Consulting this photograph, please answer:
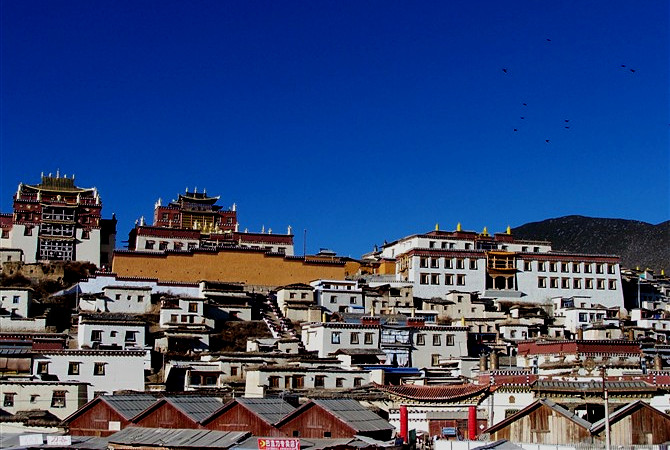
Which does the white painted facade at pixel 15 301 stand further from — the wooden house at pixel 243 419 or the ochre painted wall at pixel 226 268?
the wooden house at pixel 243 419

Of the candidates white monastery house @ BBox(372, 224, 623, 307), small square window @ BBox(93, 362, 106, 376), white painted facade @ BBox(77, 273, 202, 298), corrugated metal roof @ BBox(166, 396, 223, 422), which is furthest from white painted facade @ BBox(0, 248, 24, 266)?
corrugated metal roof @ BBox(166, 396, 223, 422)

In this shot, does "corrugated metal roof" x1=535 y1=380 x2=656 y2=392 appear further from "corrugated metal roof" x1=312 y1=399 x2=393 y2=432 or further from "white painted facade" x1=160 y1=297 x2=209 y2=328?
"white painted facade" x1=160 y1=297 x2=209 y2=328

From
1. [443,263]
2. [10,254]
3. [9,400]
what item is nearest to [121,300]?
[10,254]

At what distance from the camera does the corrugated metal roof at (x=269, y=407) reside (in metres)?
34.9

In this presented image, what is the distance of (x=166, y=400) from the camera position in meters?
35.4

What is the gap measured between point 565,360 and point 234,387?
1699 centimetres

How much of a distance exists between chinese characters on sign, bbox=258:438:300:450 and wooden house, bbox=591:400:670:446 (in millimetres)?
9656

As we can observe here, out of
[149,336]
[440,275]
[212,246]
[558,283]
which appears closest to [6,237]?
[212,246]

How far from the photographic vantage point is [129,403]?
3722 centimetres

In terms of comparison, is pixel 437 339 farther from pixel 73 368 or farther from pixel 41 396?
pixel 41 396

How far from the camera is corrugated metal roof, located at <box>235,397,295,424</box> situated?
3492 centimetres

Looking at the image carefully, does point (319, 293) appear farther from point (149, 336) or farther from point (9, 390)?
point (9, 390)

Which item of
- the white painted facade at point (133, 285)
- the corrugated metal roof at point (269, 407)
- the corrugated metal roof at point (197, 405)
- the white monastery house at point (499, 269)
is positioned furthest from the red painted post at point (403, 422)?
the white monastery house at point (499, 269)

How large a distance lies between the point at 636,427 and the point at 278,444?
38.2ft
